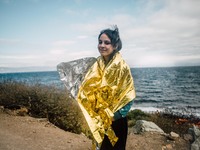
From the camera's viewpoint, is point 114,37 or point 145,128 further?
point 145,128

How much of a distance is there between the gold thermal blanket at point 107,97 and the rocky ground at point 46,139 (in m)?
3.17

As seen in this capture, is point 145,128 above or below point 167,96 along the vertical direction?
above

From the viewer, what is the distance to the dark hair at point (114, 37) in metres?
3.02

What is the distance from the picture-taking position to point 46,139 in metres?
6.40

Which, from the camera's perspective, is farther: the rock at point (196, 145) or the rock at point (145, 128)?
the rock at point (145, 128)

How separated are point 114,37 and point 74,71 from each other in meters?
0.82

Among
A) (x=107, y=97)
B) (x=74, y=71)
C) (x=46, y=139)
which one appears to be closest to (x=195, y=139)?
(x=46, y=139)

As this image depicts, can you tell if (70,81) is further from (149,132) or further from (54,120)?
(149,132)

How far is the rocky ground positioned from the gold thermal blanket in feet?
10.4

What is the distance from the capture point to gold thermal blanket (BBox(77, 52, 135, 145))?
2.81m

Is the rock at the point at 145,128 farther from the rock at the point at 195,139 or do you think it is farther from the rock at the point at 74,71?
the rock at the point at 74,71

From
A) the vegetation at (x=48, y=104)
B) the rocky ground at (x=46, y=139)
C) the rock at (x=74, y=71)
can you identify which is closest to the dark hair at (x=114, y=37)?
the rock at (x=74, y=71)

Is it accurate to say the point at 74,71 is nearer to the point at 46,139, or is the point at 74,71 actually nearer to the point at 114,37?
the point at 114,37

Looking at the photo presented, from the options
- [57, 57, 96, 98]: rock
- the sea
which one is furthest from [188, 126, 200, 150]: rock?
[57, 57, 96, 98]: rock
